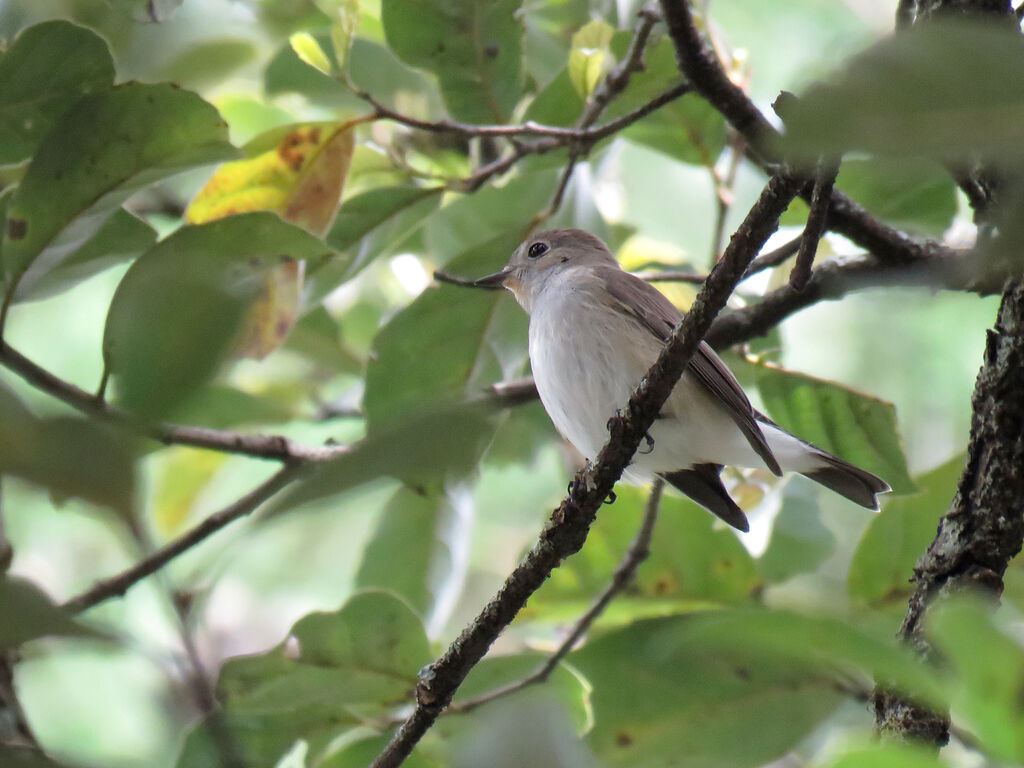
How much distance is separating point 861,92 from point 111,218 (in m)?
2.11

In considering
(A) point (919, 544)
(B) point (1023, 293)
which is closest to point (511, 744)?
(B) point (1023, 293)

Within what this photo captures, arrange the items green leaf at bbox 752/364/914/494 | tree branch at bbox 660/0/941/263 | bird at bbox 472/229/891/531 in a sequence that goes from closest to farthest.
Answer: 1. tree branch at bbox 660/0/941/263
2. green leaf at bbox 752/364/914/494
3. bird at bbox 472/229/891/531

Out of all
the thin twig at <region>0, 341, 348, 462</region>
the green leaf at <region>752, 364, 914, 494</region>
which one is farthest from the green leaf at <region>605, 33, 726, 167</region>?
the thin twig at <region>0, 341, 348, 462</region>

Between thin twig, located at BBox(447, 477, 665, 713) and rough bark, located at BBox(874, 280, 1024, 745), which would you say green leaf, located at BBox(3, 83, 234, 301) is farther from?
rough bark, located at BBox(874, 280, 1024, 745)

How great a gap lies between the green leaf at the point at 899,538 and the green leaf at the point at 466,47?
1605 mm

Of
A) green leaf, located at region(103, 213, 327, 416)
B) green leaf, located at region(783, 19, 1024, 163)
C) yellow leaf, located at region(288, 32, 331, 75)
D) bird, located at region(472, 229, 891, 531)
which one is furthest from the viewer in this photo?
bird, located at region(472, 229, 891, 531)

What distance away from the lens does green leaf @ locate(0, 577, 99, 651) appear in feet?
2.87

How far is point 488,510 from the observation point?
6.73 meters

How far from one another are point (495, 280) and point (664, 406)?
71cm

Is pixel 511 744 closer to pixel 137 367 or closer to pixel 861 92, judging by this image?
pixel 137 367

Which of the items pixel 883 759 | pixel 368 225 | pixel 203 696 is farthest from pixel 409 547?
pixel 883 759

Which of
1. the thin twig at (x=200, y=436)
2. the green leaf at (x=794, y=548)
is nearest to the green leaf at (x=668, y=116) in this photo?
the green leaf at (x=794, y=548)

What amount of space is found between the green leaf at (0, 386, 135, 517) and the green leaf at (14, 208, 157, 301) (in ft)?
5.48

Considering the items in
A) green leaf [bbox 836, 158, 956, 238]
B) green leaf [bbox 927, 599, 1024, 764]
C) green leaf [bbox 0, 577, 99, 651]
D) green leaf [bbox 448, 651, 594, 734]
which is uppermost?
green leaf [bbox 836, 158, 956, 238]
